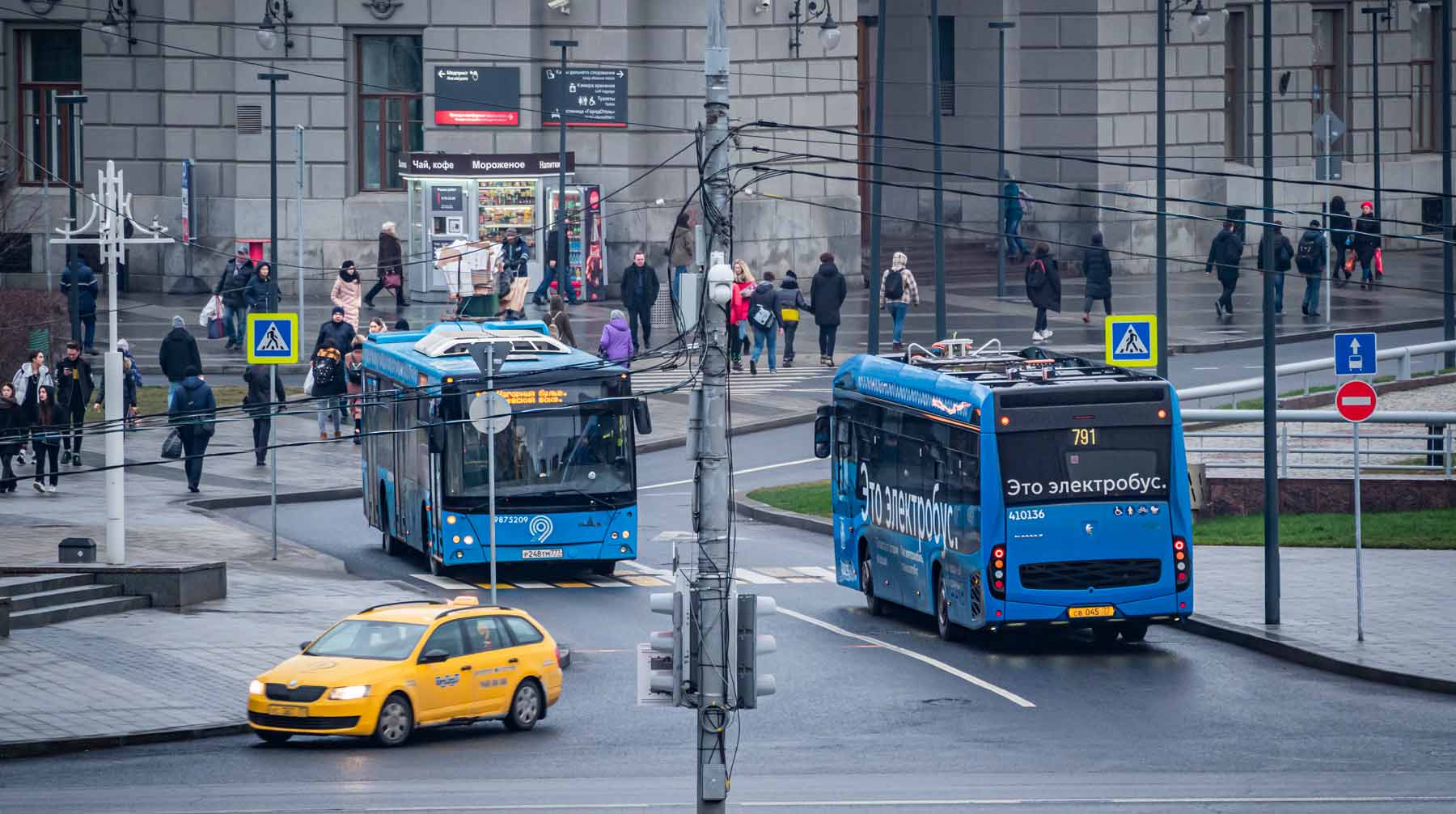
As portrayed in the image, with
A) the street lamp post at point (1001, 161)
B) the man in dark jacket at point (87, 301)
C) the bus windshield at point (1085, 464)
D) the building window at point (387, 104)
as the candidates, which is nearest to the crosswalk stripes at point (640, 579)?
the bus windshield at point (1085, 464)

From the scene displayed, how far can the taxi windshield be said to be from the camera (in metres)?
18.5

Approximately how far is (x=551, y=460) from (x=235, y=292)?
704 inches

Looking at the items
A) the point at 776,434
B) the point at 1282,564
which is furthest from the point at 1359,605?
the point at 776,434

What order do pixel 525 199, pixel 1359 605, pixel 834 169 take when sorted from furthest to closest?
pixel 834 169 < pixel 525 199 < pixel 1359 605

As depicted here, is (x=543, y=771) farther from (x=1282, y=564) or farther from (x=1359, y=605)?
(x=1282, y=564)

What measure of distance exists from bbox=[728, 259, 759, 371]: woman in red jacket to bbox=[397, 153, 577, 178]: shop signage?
5.47 metres

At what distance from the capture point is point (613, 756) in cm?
1781

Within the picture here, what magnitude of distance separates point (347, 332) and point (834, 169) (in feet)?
61.6

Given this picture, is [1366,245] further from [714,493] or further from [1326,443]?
[714,493]

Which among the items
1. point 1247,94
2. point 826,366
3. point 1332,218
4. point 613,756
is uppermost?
point 1247,94

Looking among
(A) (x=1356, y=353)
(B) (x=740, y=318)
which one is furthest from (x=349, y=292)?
(A) (x=1356, y=353)

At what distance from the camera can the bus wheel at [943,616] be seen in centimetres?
2286

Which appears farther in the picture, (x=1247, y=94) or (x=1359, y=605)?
(x=1247, y=94)

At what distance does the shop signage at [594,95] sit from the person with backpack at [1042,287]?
10231 mm
